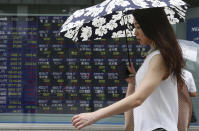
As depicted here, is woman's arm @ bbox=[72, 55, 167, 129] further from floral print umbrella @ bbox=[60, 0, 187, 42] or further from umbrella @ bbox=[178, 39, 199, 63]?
umbrella @ bbox=[178, 39, 199, 63]

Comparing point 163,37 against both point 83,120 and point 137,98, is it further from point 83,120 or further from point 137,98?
point 83,120

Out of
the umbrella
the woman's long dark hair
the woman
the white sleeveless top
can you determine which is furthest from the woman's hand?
the umbrella

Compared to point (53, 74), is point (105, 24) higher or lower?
higher

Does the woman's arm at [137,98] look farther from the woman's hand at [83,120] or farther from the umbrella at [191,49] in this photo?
the umbrella at [191,49]

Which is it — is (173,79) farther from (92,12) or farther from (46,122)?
(46,122)

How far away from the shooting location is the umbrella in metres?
6.05

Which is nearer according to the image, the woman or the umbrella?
the woman

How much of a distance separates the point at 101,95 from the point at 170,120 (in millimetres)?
4118

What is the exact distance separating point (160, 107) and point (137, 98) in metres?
0.18

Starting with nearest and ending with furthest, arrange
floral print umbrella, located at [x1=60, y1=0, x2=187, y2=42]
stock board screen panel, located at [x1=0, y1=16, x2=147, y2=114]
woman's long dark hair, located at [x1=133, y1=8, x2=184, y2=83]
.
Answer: woman's long dark hair, located at [x1=133, y1=8, x2=184, y2=83] < floral print umbrella, located at [x1=60, y1=0, x2=187, y2=42] < stock board screen panel, located at [x1=0, y1=16, x2=147, y2=114]

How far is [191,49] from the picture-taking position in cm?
616

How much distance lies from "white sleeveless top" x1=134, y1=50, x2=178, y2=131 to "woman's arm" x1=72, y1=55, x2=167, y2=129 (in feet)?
0.23

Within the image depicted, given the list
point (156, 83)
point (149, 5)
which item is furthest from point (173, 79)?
point (149, 5)

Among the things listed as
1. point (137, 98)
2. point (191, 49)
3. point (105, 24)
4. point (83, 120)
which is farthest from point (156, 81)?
point (191, 49)
